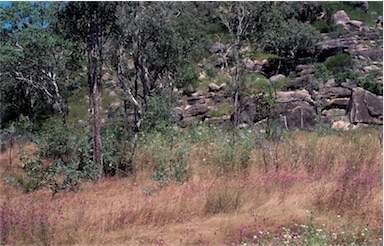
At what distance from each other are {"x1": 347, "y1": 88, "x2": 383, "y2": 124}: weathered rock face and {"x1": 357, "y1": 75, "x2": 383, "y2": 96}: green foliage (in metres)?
3.15

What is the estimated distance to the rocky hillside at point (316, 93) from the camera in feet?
52.1

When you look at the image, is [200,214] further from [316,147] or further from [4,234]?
[316,147]

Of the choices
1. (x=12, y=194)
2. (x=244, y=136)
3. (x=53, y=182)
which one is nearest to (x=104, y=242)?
(x=53, y=182)

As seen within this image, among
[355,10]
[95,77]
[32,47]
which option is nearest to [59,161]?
[95,77]

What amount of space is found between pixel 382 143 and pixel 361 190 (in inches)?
132

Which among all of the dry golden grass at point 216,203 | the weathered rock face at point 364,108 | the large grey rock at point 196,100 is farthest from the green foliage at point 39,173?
the large grey rock at point 196,100

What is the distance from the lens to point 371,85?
21.6 metres

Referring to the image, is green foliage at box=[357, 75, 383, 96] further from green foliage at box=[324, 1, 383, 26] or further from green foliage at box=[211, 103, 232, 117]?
green foliage at box=[324, 1, 383, 26]

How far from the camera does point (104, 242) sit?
171 inches

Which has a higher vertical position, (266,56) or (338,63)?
(266,56)

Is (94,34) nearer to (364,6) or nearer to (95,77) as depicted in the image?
(95,77)

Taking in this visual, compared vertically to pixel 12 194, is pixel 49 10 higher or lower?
higher

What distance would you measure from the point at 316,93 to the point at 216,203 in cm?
1820

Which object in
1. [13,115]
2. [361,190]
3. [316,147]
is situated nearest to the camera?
[361,190]
